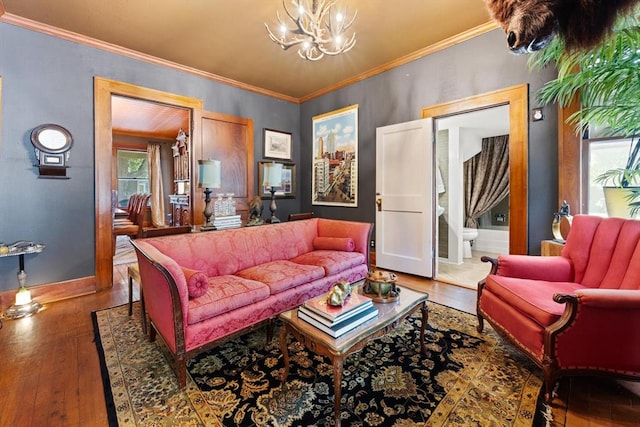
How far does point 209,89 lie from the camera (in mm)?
4199

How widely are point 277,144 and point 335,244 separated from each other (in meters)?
2.63

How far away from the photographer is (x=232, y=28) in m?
3.02

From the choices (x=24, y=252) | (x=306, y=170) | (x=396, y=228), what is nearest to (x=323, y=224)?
(x=396, y=228)

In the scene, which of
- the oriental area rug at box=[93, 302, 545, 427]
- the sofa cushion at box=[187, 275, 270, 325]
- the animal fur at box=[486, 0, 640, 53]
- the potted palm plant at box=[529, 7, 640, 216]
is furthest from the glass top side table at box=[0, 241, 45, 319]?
the potted palm plant at box=[529, 7, 640, 216]

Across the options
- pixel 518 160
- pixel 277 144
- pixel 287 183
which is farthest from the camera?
pixel 287 183

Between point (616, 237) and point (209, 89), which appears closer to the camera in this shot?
point (616, 237)

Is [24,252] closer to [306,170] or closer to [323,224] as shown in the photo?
[323,224]

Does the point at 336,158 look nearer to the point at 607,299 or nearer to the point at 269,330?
the point at 269,330

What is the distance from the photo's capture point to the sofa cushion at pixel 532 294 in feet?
5.22

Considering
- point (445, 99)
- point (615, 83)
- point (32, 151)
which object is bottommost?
point (32, 151)

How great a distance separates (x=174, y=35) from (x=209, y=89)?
3.52 ft

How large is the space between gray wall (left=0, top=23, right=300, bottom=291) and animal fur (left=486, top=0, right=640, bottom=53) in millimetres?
4018

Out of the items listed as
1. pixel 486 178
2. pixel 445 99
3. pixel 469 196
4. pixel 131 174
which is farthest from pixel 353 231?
pixel 131 174

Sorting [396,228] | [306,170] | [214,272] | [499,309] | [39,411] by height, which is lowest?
[39,411]
